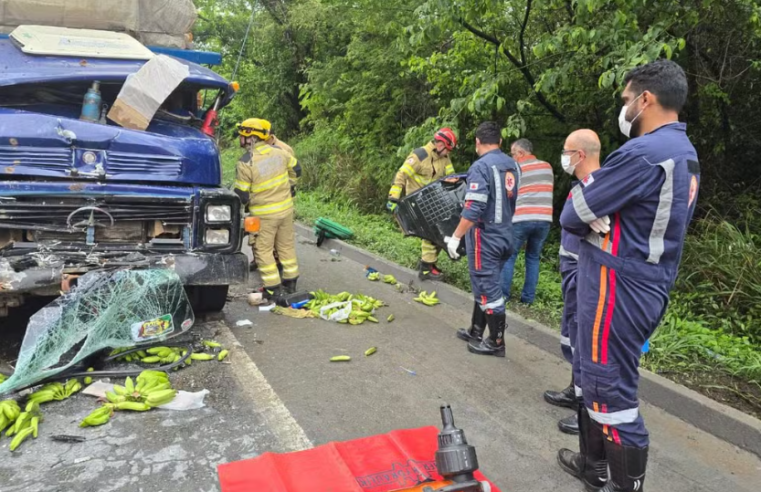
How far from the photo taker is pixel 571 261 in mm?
3346

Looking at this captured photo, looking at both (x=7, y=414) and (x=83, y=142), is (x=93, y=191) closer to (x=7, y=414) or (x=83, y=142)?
(x=83, y=142)

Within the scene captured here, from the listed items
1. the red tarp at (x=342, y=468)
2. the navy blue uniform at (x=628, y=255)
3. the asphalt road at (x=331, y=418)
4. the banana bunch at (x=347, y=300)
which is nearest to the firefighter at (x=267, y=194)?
the banana bunch at (x=347, y=300)

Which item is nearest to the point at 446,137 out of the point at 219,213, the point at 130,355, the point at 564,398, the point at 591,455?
the point at 219,213

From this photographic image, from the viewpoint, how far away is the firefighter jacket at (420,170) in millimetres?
6676

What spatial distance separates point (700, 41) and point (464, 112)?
3.20 metres

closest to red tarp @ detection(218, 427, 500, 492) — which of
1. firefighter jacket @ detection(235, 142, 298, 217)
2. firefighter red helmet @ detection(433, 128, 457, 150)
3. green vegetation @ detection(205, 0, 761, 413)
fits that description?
green vegetation @ detection(205, 0, 761, 413)

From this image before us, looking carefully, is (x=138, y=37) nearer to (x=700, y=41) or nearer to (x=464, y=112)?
(x=464, y=112)

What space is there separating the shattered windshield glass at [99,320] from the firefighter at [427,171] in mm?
3098

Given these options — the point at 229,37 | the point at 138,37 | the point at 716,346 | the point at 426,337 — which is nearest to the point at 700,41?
the point at 716,346

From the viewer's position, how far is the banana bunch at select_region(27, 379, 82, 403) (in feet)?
11.1

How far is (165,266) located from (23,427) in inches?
54.8

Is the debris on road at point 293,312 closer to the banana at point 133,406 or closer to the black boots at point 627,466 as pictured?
the banana at point 133,406

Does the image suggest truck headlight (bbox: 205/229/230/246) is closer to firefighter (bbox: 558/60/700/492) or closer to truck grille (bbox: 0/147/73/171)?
truck grille (bbox: 0/147/73/171)

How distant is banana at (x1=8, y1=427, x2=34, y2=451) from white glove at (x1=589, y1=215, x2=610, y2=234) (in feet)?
10.2
